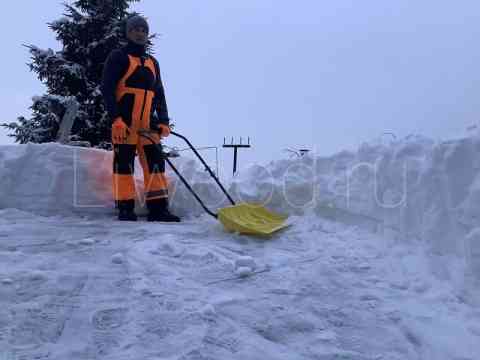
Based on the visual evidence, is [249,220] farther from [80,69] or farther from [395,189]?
A: [80,69]

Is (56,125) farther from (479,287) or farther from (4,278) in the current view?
(479,287)

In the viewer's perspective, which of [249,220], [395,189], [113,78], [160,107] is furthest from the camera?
[160,107]

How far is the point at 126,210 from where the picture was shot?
4266mm

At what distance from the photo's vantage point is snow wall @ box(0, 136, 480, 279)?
7.72 feet

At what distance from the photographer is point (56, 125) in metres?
10.9

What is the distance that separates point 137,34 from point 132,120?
0.91m

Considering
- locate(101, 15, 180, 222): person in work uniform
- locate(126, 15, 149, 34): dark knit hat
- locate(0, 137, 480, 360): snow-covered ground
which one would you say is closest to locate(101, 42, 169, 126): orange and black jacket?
locate(101, 15, 180, 222): person in work uniform

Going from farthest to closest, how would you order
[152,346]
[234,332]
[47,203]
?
[47,203] → [234,332] → [152,346]

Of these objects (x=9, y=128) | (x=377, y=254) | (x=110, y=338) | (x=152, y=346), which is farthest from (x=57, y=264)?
(x=9, y=128)

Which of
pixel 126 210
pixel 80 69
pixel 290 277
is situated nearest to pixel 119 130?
pixel 126 210

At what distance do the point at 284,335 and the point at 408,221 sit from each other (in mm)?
1488

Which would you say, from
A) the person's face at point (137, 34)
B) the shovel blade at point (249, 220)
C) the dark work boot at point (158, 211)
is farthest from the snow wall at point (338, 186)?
the person's face at point (137, 34)

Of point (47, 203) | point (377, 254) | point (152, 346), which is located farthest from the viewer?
point (47, 203)

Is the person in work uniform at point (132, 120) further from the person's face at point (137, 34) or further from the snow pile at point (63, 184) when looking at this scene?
the snow pile at point (63, 184)
